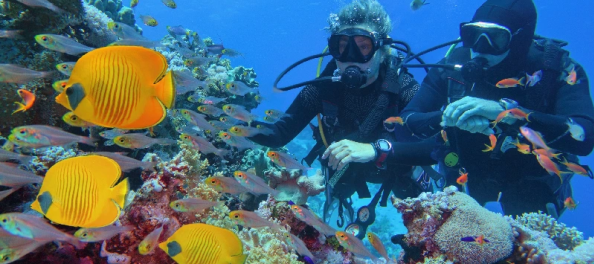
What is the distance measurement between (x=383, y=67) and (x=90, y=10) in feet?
17.3

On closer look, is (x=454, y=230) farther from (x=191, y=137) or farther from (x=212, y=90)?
(x=212, y=90)

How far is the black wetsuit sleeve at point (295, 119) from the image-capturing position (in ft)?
17.1

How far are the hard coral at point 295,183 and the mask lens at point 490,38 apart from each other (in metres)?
3.11

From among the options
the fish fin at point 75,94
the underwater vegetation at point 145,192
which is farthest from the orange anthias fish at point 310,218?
the fish fin at point 75,94

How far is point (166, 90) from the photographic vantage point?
1242 millimetres

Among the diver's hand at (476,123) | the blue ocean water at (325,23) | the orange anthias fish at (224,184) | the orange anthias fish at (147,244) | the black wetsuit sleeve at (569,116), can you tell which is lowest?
the orange anthias fish at (147,244)

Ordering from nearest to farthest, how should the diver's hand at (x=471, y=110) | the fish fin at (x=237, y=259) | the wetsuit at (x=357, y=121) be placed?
1. the fish fin at (x=237, y=259)
2. the diver's hand at (x=471, y=110)
3. the wetsuit at (x=357, y=121)

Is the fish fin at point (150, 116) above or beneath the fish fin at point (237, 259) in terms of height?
above

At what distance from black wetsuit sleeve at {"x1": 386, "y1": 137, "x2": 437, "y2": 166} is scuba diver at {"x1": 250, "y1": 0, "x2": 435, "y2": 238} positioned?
1.35ft

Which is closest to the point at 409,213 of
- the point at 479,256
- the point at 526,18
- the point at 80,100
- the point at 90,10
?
the point at 479,256

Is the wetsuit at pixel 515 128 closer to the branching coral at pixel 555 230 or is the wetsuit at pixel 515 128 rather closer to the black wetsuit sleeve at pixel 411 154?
the black wetsuit sleeve at pixel 411 154

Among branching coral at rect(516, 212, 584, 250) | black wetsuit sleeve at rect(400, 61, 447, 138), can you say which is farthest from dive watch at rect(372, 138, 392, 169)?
branching coral at rect(516, 212, 584, 250)

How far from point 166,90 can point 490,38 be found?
4730mm

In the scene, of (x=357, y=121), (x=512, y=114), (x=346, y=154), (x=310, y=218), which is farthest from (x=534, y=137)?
(x=310, y=218)
